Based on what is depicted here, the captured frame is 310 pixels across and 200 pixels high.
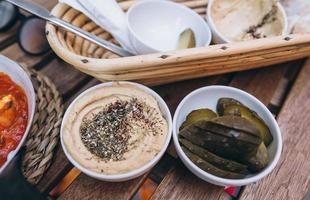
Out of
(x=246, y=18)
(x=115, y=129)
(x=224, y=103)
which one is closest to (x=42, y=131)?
(x=115, y=129)

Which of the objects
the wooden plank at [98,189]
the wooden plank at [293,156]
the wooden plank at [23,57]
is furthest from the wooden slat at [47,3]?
the wooden plank at [293,156]

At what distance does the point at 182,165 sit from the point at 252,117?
183 millimetres

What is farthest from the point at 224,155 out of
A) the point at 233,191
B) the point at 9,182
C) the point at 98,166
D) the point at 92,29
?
the point at 92,29

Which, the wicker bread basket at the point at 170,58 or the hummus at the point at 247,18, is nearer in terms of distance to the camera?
the wicker bread basket at the point at 170,58

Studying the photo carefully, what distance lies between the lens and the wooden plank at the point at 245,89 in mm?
619

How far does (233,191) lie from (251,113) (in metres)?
0.17

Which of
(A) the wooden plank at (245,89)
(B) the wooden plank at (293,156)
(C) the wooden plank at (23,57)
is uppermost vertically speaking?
(C) the wooden plank at (23,57)

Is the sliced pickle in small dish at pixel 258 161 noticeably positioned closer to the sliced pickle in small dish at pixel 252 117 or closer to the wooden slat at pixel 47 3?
the sliced pickle in small dish at pixel 252 117

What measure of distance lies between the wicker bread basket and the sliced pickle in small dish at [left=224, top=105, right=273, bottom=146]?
11 cm

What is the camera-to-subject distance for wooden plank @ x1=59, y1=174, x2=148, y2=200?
1.98ft

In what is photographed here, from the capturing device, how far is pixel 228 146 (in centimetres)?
55

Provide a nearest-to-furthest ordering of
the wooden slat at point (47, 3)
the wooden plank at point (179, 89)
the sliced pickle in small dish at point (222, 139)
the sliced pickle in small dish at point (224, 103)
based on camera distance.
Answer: the sliced pickle in small dish at point (222, 139) < the sliced pickle in small dish at point (224, 103) < the wooden plank at point (179, 89) < the wooden slat at point (47, 3)

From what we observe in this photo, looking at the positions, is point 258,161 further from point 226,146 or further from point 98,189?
point 98,189

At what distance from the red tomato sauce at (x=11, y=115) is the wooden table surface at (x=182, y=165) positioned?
9 cm
